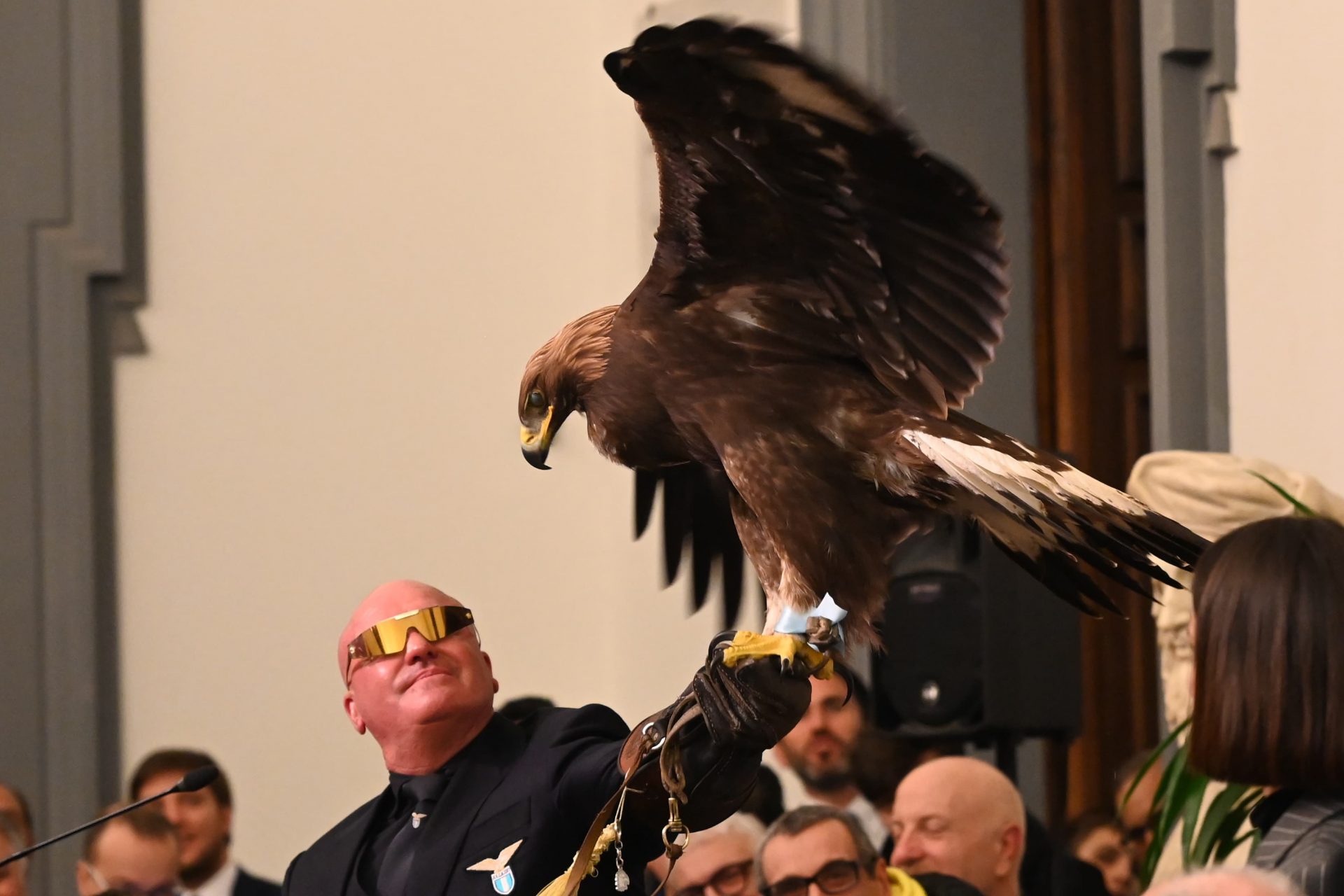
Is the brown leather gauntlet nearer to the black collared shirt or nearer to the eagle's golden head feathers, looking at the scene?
the eagle's golden head feathers

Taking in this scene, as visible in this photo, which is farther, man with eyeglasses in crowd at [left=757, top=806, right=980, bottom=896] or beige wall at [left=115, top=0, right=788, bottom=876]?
beige wall at [left=115, top=0, right=788, bottom=876]

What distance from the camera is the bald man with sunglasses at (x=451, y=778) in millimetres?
2594

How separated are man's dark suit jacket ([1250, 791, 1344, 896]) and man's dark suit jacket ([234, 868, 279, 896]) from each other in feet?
9.10

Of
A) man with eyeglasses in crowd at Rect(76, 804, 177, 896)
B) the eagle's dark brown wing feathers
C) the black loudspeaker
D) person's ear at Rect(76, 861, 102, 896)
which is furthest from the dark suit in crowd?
person's ear at Rect(76, 861, 102, 896)

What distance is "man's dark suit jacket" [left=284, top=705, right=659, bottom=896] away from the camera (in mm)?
2568

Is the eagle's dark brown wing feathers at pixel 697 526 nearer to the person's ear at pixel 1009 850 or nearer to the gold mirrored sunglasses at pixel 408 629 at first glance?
the gold mirrored sunglasses at pixel 408 629

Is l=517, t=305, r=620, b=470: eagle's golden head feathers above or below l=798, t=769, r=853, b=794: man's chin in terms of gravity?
above

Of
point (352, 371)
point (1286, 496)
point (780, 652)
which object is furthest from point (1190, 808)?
point (352, 371)

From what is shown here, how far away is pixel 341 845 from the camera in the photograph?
2822 mm

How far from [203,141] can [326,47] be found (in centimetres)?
53

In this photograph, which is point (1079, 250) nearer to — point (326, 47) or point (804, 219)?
point (326, 47)

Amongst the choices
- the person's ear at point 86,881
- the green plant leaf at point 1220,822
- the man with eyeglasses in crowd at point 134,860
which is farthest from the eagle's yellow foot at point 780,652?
the person's ear at point 86,881

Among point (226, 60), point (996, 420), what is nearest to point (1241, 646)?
point (996, 420)

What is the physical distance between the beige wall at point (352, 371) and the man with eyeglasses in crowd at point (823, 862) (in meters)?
2.99
